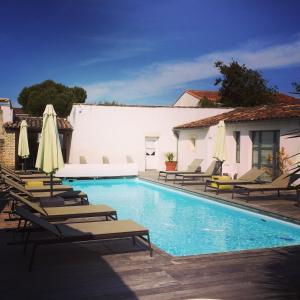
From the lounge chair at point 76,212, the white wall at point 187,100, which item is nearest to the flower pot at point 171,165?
the lounge chair at point 76,212

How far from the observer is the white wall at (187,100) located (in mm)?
41438

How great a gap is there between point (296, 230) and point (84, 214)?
4.89m

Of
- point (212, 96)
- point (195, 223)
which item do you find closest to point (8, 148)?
point (195, 223)

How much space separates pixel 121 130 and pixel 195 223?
14.2 m

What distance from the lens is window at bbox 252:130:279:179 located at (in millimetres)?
16406

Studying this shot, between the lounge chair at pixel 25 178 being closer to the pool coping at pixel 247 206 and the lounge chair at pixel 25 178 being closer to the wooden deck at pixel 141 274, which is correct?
the pool coping at pixel 247 206

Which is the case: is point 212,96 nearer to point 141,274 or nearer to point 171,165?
point 171,165

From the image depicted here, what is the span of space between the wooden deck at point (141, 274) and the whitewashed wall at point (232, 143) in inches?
321

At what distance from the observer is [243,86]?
39875mm

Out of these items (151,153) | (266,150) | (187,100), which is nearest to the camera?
(266,150)

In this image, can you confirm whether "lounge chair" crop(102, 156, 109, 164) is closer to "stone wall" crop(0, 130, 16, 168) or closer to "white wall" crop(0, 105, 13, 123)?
"stone wall" crop(0, 130, 16, 168)

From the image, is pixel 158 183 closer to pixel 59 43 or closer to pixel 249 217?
pixel 249 217

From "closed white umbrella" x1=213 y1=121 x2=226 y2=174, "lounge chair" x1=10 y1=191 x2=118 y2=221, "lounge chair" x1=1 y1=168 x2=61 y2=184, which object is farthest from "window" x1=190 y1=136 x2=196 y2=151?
"lounge chair" x1=10 y1=191 x2=118 y2=221

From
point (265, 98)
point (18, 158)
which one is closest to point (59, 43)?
point (18, 158)
